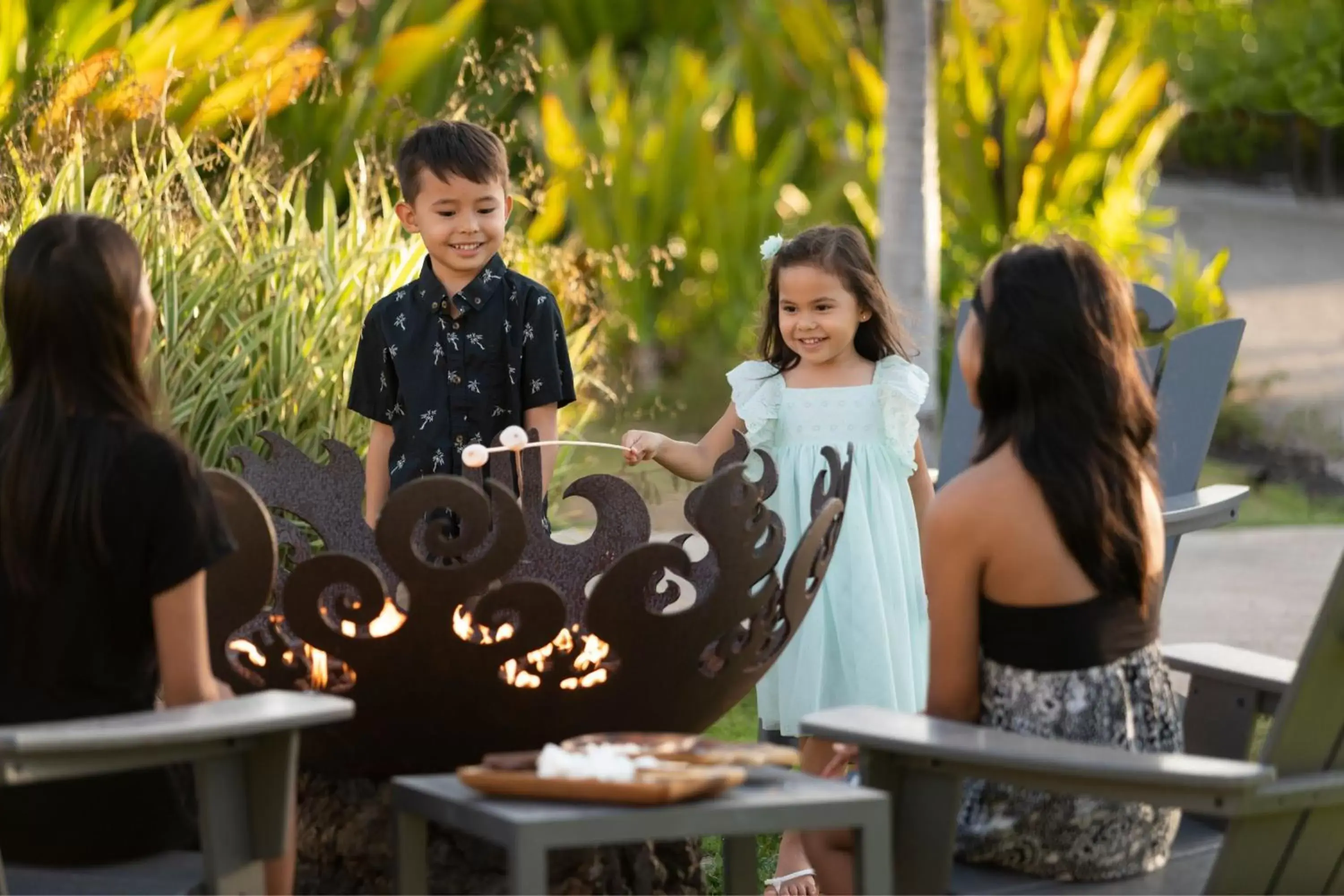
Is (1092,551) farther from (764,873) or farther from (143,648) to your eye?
(764,873)

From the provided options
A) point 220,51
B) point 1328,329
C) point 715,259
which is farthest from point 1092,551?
point 1328,329

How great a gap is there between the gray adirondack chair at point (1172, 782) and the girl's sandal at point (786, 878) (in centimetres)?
90

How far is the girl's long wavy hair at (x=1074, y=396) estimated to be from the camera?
2.52m

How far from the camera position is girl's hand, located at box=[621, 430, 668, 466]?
11.2ft

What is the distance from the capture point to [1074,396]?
2.55m

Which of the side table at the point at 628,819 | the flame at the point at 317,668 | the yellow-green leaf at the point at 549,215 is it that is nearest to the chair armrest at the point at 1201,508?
the side table at the point at 628,819

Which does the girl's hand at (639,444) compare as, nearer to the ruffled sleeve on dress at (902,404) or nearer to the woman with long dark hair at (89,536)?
the ruffled sleeve on dress at (902,404)

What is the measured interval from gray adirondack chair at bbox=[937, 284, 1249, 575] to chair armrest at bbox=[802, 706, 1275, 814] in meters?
1.92

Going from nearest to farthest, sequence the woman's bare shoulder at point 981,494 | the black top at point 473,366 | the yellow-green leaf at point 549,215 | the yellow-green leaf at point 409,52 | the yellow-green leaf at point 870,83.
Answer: the woman's bare shoulder at point 981,494, the black top at point 473,366, the yellow-green leaf at point 549,215, the yellow-green leaf at point 409,52, the yellow-green leaf at point 870,83

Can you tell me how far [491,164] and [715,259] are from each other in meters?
6.13

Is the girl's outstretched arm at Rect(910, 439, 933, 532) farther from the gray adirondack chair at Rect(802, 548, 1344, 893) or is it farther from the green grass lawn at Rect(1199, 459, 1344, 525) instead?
the green grass lawn at Rect(1199, 459, 1344, 525)

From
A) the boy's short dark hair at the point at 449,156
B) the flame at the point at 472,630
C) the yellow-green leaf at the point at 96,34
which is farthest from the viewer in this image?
the yellow-green leaf at the point at 96,34

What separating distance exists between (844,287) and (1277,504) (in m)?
5.51

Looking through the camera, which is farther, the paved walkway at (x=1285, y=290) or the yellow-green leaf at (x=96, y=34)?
the paved walkway at (x=1285, y=290)
